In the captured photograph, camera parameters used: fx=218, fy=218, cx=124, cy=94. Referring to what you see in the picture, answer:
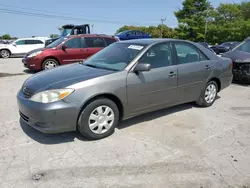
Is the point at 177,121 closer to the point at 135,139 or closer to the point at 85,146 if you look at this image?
the point at 135,139

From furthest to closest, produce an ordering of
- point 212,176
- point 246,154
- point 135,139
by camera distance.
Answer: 1. point 135,139
2. point 246,154
3. point 212,176

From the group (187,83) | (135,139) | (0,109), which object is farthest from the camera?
(0,109)

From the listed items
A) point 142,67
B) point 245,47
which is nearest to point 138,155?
point 142,67

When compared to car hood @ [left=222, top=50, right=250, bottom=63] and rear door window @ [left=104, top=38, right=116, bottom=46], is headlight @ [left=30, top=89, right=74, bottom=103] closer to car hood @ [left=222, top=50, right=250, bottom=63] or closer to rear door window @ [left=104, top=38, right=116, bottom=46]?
car hood @ [left=222, top=50, right=250, bottom=63]

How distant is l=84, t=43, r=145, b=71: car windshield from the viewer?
12.0ft

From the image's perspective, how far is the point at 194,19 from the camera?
133ft

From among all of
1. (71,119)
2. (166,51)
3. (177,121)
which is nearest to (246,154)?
(177,121)

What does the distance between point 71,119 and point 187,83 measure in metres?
2.40

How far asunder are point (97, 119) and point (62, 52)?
20.2 feet

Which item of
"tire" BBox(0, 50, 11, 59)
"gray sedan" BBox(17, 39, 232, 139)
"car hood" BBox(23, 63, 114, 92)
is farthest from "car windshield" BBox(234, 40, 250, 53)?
"tire" BBox(0, 50, 11, 59)

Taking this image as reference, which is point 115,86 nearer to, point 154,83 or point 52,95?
point 154,83

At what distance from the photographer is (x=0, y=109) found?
4.61 meters

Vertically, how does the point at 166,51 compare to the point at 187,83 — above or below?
above

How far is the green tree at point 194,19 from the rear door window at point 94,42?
34544 millimetres
